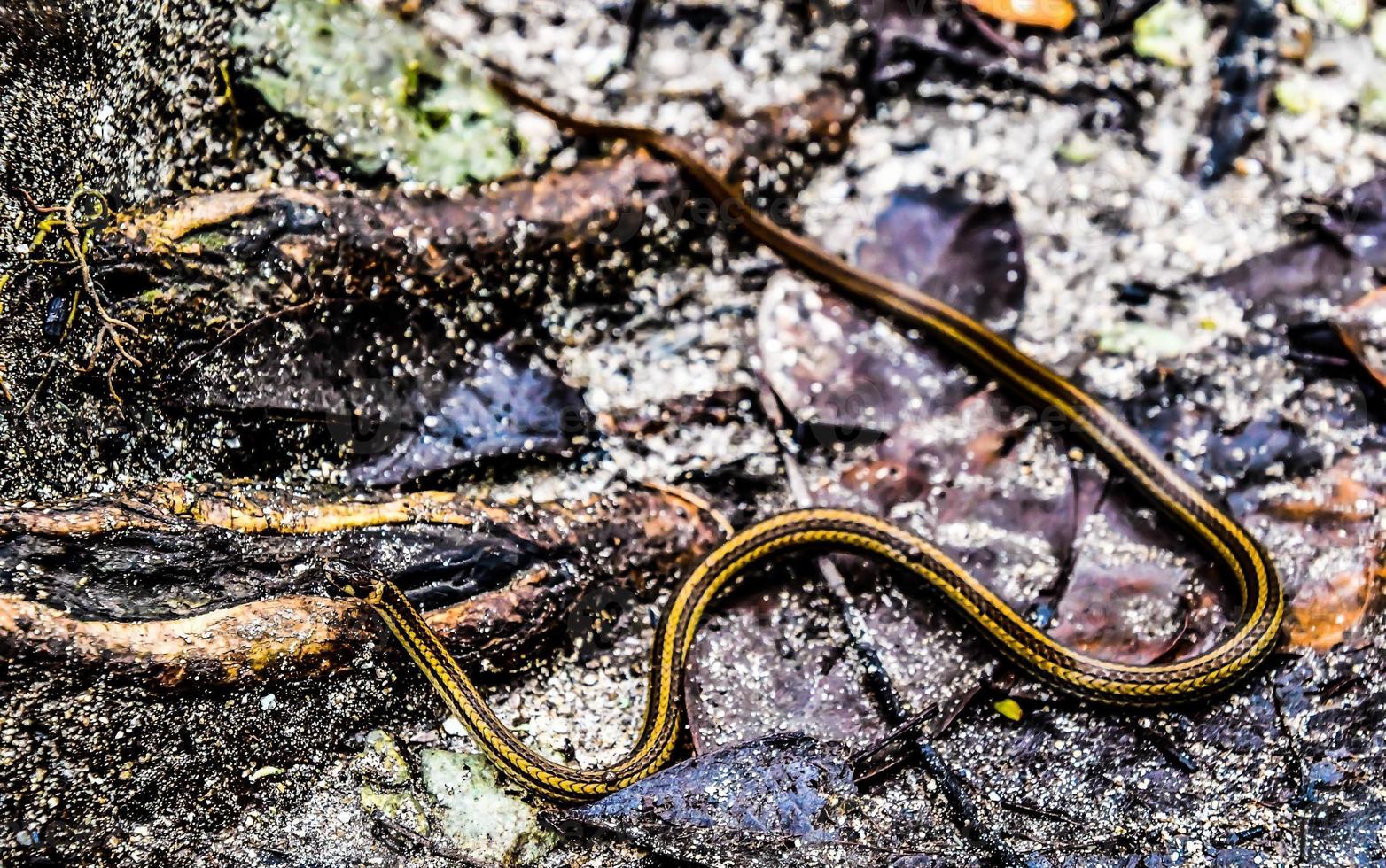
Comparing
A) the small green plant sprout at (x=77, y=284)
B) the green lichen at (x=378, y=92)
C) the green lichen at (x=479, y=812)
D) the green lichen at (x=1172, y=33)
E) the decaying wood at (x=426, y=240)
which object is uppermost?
the green lichen at (x=1172, y=33)

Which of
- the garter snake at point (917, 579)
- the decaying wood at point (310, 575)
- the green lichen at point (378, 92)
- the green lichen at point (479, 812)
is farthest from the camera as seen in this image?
the green lichen at point (378, 92)

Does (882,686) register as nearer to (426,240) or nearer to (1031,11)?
(426,240)

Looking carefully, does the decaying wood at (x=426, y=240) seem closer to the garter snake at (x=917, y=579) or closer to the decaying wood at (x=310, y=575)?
the garter snake at (x=917, y=579)

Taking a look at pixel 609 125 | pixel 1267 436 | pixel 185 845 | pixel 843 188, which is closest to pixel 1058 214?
pixel 843 188

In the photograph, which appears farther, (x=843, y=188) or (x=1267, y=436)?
(x=843, y=188)

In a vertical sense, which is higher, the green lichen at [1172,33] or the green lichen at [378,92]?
the green lichen at [1172,33]

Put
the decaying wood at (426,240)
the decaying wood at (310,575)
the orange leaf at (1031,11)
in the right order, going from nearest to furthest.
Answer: the decaying wood at (310,575) < the decaying wood at (426,240) < the orange leaf at (1031,11)

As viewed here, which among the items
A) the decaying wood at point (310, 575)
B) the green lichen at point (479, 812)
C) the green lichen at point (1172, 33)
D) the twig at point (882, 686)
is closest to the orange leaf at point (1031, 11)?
the green lichen at point (1172, 33)

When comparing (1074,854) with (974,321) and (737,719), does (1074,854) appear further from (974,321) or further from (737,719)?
(974,321)
